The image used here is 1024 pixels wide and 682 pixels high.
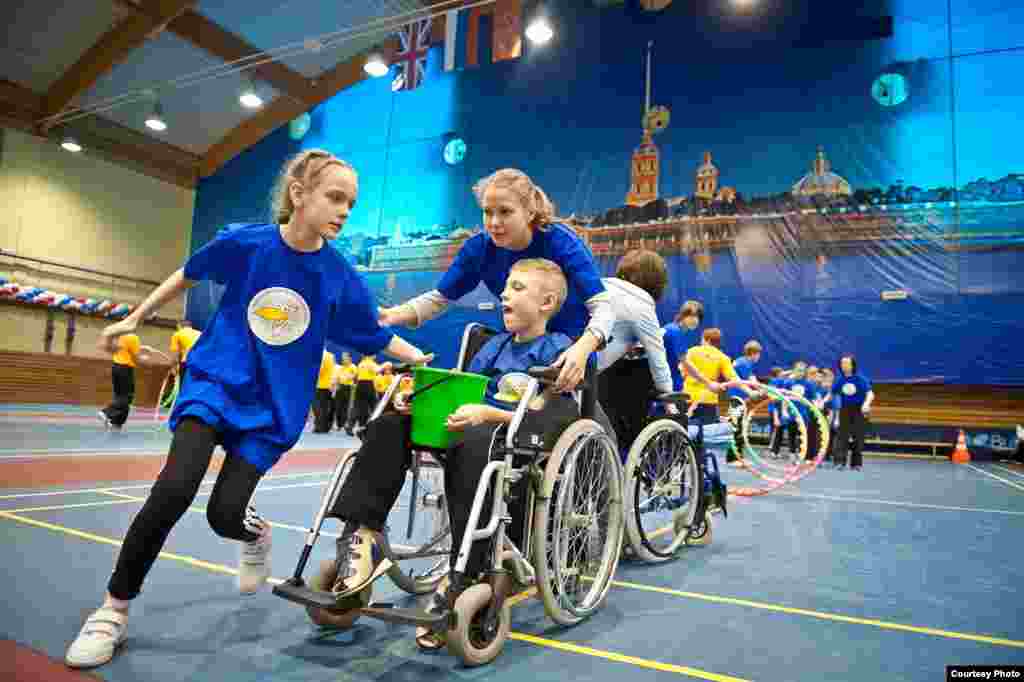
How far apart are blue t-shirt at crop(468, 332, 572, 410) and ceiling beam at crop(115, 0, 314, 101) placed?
13.7m

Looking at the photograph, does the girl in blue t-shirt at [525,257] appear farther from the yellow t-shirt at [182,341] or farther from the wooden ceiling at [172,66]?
the wooden ceiling at [172,66]

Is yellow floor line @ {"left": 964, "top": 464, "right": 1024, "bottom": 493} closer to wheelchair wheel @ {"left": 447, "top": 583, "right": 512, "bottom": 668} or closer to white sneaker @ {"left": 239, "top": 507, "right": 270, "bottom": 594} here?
wheelchair wheel @ {"left": 447, "top": 583, "right": 512, "bottom": 668}

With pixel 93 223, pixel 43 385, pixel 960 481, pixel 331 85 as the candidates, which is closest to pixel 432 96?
pixel 331 85

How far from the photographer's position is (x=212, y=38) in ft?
45.8

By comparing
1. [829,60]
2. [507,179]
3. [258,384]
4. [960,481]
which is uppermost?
[829,60]

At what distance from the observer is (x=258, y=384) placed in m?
1.76

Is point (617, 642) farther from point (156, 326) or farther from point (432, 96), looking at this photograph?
point (156, 326)

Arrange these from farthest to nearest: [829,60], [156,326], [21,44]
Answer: [156,326]
[21,44]
[829,60]

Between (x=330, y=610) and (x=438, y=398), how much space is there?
602mm

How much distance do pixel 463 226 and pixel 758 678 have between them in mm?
13055

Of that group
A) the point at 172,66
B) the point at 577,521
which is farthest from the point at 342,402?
the point at 577,521

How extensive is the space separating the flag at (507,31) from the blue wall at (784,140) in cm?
27

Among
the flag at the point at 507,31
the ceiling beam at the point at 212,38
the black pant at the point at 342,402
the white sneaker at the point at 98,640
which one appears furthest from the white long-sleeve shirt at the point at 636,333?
the ceiling beam at the point at 212,38

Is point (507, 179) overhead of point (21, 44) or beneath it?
beneath
